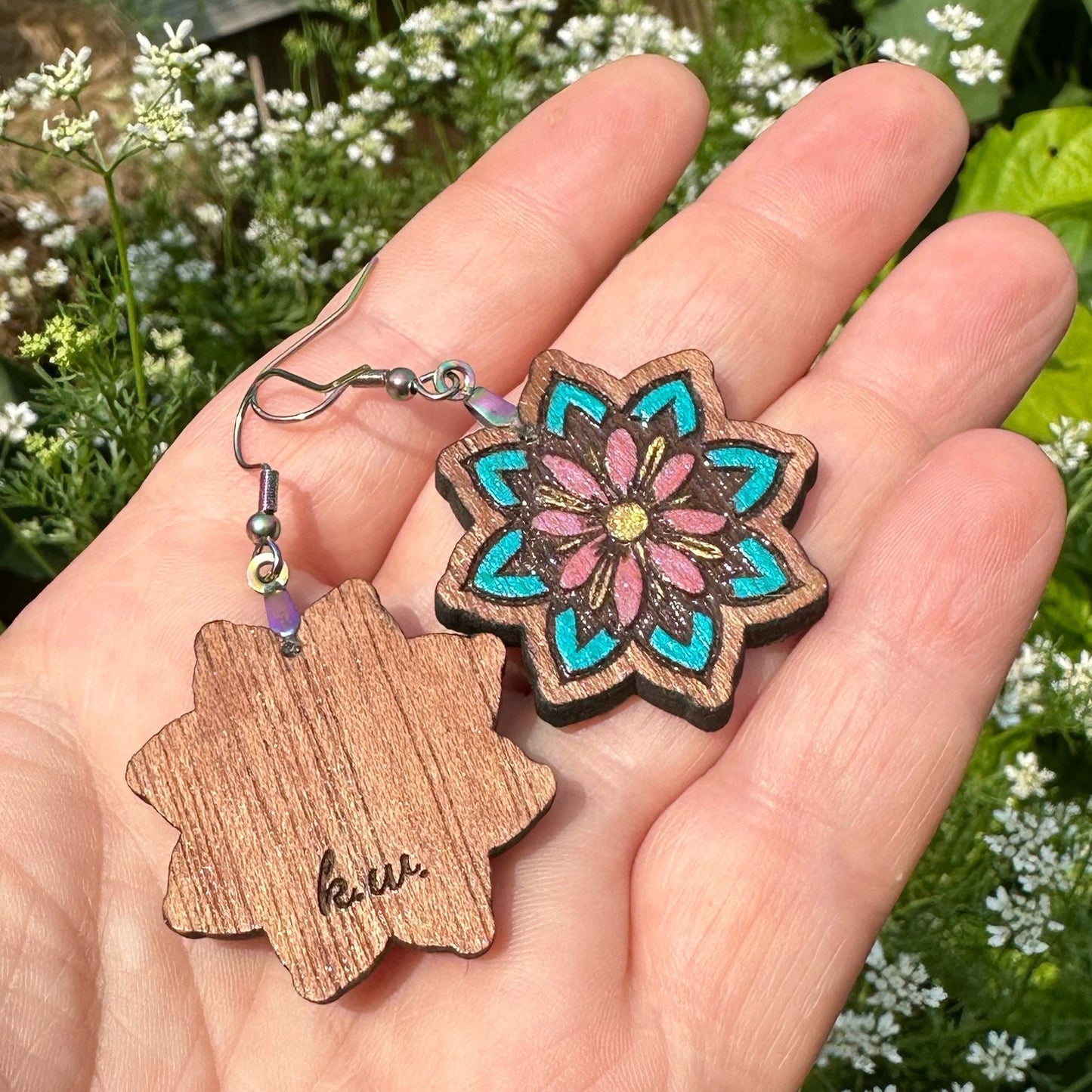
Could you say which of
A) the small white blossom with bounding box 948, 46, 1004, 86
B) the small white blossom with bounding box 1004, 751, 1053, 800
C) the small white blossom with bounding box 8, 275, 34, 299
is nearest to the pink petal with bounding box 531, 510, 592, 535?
the small white blossom with bounding box 1004, 751, 1053, 800

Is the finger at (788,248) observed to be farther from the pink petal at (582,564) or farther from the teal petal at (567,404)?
the pink petal at (582,564)

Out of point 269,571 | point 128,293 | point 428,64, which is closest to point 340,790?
point 269,571

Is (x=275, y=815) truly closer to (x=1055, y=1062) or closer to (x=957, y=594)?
(x=957, y=594)

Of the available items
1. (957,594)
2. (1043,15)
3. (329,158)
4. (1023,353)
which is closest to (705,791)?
(957,594)

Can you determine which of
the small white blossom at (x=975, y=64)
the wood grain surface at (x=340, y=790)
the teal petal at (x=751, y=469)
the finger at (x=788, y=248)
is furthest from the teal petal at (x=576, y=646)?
the small white blossom at (x=975, y=64)

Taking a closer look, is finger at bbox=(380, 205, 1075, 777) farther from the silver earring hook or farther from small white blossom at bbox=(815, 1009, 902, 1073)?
small white blossom at bbox=(815, 1009, 902, 1073)

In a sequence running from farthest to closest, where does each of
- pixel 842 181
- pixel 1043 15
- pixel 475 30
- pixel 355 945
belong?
pixel 1043 15 → pixel 475 30 → pixel 842 181 → pixel 355 945

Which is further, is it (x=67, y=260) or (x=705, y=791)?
(x=67, y=260)
